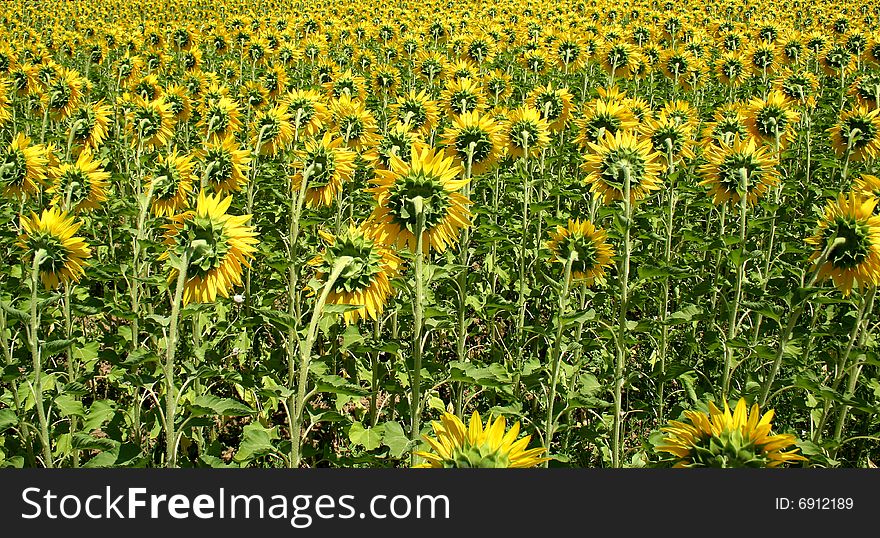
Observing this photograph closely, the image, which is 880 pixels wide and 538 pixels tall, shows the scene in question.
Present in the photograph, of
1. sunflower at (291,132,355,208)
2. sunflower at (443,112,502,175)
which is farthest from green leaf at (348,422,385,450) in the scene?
sunflower at (443,112,502,175)

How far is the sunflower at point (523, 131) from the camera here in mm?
4859

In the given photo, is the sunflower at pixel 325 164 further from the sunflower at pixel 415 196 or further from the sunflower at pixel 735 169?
the sunflower at pixel 735 169

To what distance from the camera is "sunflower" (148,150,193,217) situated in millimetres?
4188

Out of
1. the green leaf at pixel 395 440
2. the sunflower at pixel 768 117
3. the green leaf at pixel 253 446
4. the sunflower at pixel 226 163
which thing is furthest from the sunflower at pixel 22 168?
the sunflower at pixel 768 117

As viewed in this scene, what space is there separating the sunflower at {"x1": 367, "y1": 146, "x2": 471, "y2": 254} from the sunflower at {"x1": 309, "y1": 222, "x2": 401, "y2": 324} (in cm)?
11

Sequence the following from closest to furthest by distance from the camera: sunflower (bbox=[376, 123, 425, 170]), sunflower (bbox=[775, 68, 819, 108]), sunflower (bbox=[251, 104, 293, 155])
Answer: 1. sunflower (bbox=[376, 123, 425, 170])
2. sunflower (bbox=[251, 104, 293, 155])
3. sunflower (bbox=[775, 68, 819, 108])

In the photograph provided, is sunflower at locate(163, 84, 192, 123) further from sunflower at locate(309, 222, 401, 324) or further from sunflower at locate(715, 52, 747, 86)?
sunflower at locate(715, 52, 747, 86)

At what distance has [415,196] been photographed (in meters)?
2.91

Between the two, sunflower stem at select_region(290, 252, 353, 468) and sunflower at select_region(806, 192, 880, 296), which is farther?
sunflower at select_region(806, 192, 880, 296)

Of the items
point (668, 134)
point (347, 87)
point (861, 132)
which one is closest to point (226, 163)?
point (668, 134)

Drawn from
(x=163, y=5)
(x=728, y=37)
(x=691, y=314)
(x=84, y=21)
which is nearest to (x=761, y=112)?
(x=691, y=314)

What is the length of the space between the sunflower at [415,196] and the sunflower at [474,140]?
132cm

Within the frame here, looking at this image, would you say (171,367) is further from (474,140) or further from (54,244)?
(474,140)

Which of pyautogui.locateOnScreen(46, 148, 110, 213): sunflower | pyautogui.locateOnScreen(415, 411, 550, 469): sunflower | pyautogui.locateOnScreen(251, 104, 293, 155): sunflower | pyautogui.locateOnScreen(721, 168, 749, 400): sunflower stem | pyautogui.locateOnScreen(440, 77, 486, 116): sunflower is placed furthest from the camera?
pyautogui.locateOnScreen(440, 77, 486, 116): sunflower
